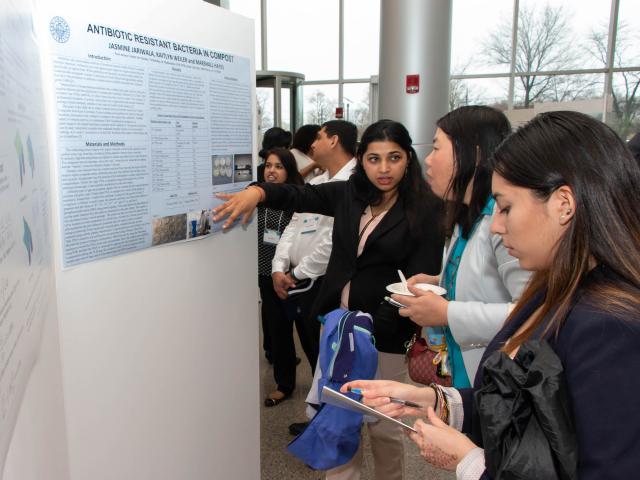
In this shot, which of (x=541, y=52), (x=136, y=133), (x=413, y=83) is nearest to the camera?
(x=136, y=133)

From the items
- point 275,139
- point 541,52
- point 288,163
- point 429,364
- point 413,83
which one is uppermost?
point 541,52

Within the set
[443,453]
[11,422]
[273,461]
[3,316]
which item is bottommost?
[273,461]

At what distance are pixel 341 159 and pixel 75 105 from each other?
1.76 metres

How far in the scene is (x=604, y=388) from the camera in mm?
755

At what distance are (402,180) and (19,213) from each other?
5.31 ft

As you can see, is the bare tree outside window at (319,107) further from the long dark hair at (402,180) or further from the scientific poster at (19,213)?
the scientific poster at (19,213)

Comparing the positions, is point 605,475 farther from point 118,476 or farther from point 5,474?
point 118,476

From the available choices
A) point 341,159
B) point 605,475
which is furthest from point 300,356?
point 605,475

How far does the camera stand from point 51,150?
1.17 meters

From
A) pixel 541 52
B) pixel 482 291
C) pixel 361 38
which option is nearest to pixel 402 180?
pixel 482 291

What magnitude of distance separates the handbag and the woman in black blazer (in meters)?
0.17

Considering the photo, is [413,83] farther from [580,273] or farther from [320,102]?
[320,102]

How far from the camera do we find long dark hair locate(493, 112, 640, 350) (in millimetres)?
819

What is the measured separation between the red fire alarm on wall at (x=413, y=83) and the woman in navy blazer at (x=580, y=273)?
11.5 feet
